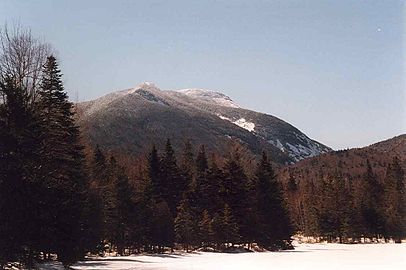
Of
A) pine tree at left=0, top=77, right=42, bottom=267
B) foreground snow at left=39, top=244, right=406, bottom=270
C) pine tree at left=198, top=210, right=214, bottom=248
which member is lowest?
foreground snow at left=39, top=244, right=406, bottom=270

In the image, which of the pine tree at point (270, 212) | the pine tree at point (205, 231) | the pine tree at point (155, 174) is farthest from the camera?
the pine tree at point (155, 174)

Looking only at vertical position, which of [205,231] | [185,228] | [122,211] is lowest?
[205,231]

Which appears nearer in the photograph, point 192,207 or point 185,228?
point 185,228

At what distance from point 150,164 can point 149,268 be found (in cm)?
3339

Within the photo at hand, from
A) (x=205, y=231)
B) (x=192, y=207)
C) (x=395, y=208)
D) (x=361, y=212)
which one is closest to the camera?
(x=205, y=231)

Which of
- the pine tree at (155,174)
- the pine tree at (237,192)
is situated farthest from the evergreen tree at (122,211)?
the pine tree at (237,192)

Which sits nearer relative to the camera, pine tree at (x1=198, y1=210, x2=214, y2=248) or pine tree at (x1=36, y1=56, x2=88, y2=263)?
pine tree at (x1=36, y1=56, x2=88, y2=263)

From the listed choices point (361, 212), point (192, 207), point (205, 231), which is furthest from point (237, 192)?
point (361, 212)

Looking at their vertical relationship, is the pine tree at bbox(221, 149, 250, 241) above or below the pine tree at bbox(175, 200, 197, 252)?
above

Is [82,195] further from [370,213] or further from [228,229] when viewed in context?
[370,213]

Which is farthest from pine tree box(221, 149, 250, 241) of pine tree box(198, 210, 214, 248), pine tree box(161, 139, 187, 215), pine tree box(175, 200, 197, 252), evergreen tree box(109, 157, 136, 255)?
evergreen tree box(109, 157, 136, 255)

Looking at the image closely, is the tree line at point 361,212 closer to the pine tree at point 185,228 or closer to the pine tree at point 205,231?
the pine tree at point 205,231

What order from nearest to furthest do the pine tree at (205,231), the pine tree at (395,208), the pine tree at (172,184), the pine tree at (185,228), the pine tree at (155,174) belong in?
the pine tree at (185,228), the pine tree at (205,231), the pine tree at (155,174), the pine tree at (172,184), the pine tree at (395,208)

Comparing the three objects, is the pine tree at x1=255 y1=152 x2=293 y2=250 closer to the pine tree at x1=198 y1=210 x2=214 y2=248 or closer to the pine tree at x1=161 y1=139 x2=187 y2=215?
the pine tree at x1=198 y1=210 x2=214 y2=248
